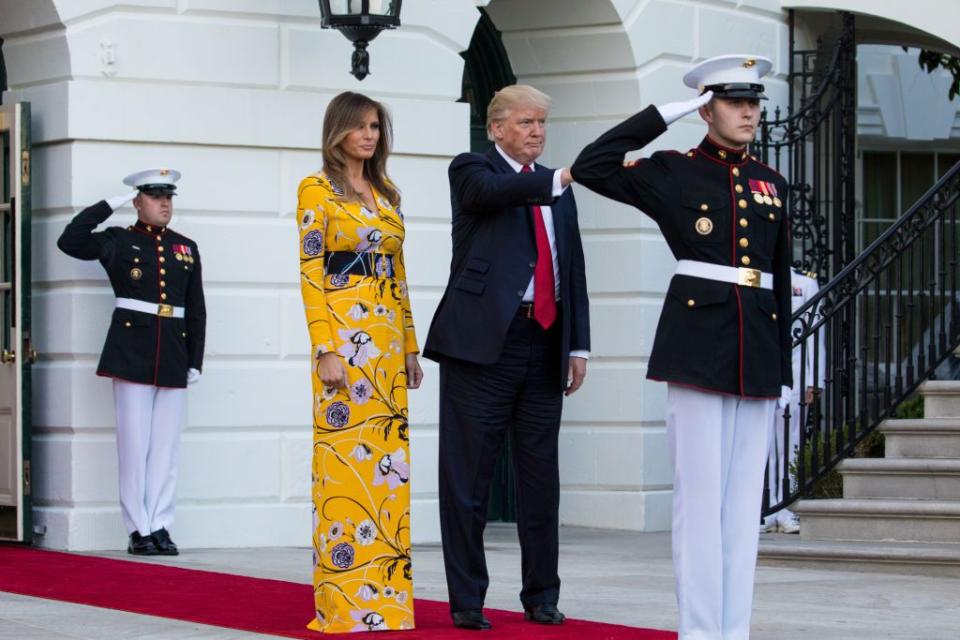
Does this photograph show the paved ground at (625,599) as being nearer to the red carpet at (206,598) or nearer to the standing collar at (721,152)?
the red carpet at (206,598)

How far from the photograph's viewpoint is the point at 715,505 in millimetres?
5945

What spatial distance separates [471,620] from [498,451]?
23.7 inches

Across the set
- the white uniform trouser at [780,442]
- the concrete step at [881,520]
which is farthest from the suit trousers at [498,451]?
the white uniform trouser at [780,442]

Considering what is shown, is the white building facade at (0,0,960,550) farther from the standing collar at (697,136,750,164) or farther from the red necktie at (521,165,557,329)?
the standing collar at (697,136,750,164)

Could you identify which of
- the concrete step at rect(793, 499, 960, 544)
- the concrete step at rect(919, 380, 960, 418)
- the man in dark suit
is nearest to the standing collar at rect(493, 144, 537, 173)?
the man in dark suit

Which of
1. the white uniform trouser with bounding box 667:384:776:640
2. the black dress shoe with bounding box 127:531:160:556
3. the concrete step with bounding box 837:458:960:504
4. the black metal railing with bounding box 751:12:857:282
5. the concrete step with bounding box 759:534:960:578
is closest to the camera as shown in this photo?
the white uniform trouser with bounding box 667:384:776:640

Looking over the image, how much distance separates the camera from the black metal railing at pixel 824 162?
11.6m

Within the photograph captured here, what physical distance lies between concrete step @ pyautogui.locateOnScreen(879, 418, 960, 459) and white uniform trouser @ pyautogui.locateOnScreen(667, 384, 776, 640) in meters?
3.72

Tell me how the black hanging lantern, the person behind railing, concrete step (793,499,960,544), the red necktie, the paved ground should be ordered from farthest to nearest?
the person behind railing, the black hanging lantern, concrete step (793,499,960,544), the red necktie, the paved ground

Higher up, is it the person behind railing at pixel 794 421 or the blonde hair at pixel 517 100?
the blonde hair at pixel 517 100

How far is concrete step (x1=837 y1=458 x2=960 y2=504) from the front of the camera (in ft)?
30.3

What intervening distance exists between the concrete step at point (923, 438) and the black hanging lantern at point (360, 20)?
3.24 m

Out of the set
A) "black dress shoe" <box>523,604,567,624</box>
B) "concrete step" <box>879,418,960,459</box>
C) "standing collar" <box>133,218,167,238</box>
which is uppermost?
"standing collar" <box>133,218,167,238</box>

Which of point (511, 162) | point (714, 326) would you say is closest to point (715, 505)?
point (714, 326)
